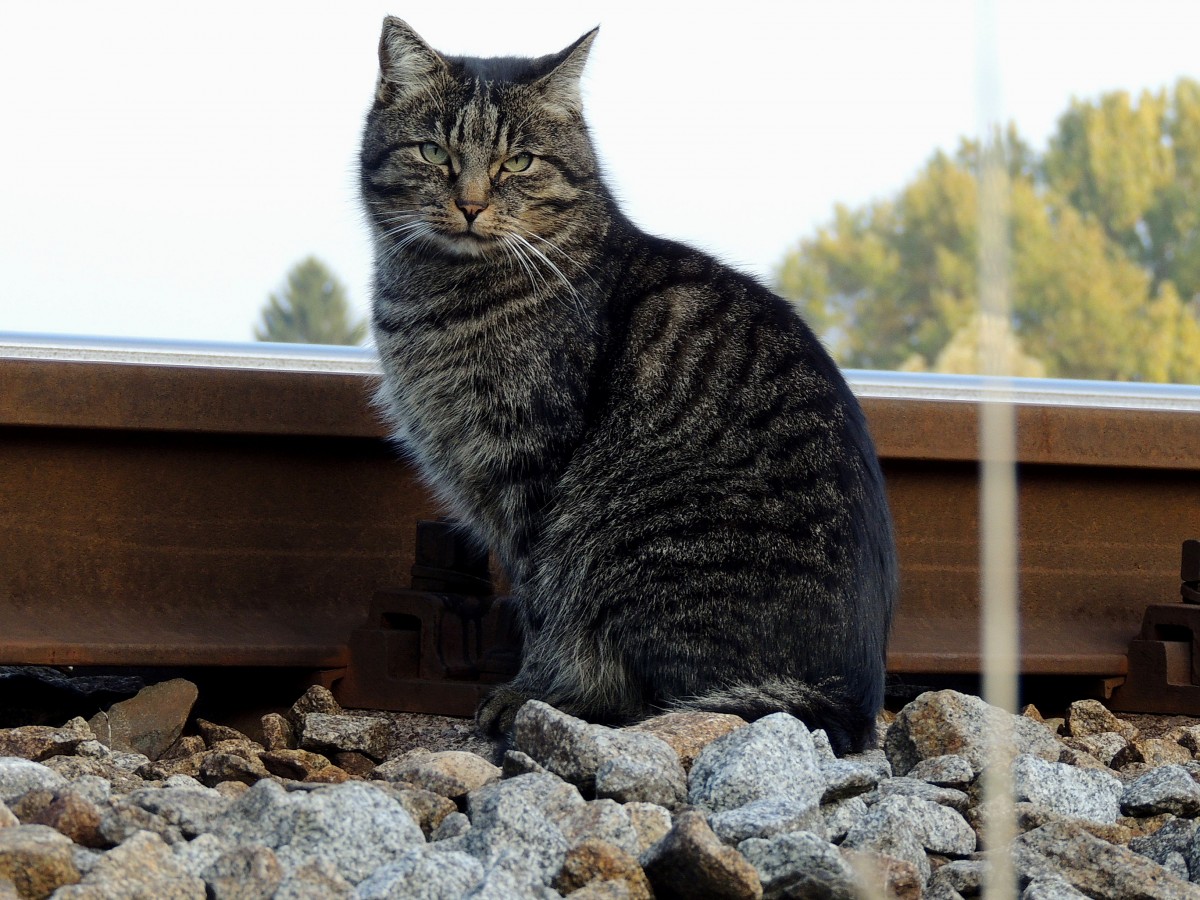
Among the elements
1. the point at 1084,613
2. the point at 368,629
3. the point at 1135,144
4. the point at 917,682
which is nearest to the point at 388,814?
the point at 368,629

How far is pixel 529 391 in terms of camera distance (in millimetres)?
3191

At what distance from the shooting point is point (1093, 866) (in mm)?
1831

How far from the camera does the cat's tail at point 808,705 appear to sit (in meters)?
2.69

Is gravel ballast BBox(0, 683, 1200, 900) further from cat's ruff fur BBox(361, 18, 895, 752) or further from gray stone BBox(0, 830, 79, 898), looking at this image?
cat's ruff fur BBox(361, 18, 895, 752)

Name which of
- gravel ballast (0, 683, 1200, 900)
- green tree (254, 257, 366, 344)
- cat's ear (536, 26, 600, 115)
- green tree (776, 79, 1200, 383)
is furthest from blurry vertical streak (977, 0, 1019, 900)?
green tree (254, 257, 366, 344)

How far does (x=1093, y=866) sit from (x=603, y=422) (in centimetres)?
162

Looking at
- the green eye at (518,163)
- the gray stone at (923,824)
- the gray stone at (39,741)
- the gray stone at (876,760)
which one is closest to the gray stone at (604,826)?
the gray stone at (923,824)

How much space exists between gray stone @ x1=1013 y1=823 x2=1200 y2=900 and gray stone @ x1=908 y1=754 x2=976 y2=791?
0.29 metres

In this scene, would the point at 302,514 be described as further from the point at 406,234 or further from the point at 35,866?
the point at 35,866

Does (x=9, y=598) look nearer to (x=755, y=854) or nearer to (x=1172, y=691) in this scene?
(x=755, y=854)

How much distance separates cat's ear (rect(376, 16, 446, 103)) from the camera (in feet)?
11.4

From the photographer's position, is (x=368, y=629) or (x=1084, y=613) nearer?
(x=368, y=629)

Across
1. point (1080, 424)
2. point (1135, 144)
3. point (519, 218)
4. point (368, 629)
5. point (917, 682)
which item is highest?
point (1135, 144)

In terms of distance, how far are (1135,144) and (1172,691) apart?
40068 millimetres
